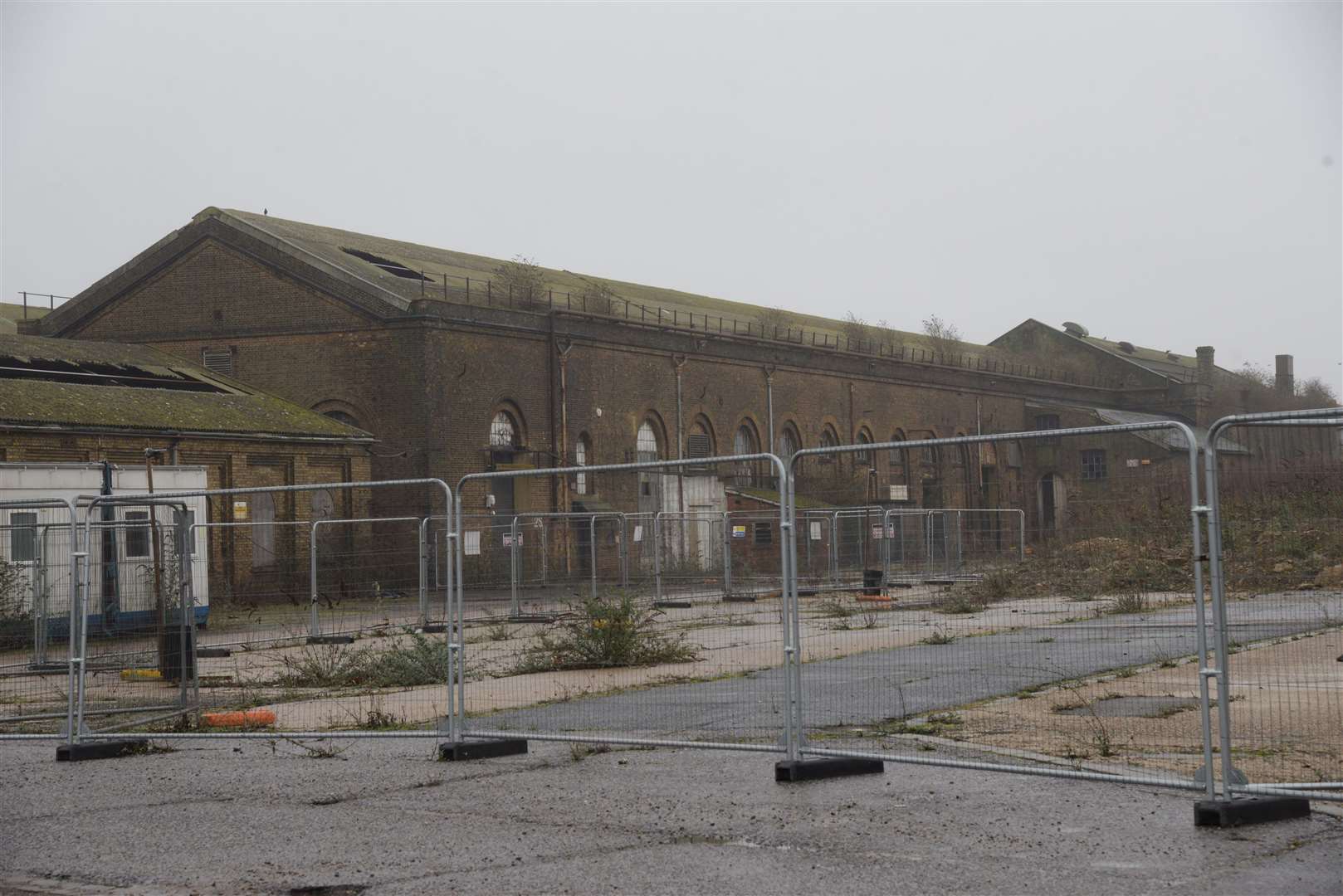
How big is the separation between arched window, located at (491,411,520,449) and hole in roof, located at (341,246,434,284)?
496cm

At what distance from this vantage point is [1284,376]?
83562mm

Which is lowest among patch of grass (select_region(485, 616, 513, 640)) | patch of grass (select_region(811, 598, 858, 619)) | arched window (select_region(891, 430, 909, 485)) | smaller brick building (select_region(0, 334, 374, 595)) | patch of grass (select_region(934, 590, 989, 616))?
patch of grass (select_region(485, 616, 513, 640))

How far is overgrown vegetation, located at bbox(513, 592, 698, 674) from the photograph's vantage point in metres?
14.2

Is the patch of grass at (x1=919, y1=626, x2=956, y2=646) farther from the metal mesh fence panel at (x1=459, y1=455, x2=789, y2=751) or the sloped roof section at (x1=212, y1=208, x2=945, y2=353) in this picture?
the sloped roof section at (x1=212, y1=208, x2=945, y2=353)

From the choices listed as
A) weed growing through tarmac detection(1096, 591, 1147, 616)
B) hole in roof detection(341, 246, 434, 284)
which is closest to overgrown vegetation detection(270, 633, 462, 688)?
weed growing through tarmac detection(1096, 591, 1147, 616)

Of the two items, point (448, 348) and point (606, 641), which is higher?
point (448, 348)

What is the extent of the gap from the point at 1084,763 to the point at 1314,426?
2.52 meters

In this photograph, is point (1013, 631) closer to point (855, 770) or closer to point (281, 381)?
point (855, 770)

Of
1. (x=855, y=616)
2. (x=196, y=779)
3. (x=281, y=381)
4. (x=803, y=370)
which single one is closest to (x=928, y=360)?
(x=803, y=370)

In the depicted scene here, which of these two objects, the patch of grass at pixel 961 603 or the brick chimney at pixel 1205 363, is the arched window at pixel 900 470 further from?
the brick chimney at pixel 1205 363

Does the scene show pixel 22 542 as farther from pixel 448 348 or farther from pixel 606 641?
pixel 448 348

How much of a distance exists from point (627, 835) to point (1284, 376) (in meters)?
84.7

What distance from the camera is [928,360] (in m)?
61.8

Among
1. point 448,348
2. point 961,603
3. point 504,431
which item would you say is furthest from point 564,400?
point 961,603
